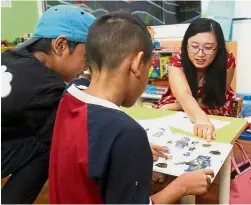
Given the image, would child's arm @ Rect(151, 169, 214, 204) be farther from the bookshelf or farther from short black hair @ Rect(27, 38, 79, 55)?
the bookshelf

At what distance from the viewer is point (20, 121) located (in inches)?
37.5

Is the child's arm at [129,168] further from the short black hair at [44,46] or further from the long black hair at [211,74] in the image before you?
the long black hair at [211,74]

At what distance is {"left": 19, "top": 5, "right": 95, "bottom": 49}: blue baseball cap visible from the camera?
951mm

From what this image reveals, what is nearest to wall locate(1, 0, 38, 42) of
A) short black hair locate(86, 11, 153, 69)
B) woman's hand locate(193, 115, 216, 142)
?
woman's hand locate(193, 115, 216, 142)

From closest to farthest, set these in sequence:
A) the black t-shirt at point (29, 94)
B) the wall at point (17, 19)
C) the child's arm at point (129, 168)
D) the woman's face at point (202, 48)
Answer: the child's arm at point (129, 168) → the black t-shirt at point (29, 94) → the woman's face at point (202, 48) → the wall at point (17, 19)

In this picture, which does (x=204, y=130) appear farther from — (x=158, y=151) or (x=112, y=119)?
(x=112, y=119)

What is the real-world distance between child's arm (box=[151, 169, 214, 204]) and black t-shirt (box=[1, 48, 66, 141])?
0.41 m

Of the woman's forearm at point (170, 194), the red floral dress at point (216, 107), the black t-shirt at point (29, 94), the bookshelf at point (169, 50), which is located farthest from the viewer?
the bookshelf at point (169, 50)

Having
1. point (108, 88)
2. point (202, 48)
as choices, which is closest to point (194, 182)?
point (108, 88)

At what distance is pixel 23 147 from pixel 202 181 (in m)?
0.59

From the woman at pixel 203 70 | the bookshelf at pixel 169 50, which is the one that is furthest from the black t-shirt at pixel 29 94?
the bookshelf at pixel 169 50

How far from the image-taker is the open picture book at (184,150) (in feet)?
2.93

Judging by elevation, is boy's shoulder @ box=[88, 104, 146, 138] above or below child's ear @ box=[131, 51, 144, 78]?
below

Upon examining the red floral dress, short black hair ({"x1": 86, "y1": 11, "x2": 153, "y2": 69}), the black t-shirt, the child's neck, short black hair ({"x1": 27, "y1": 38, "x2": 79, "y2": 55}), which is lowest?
the red floral dress
